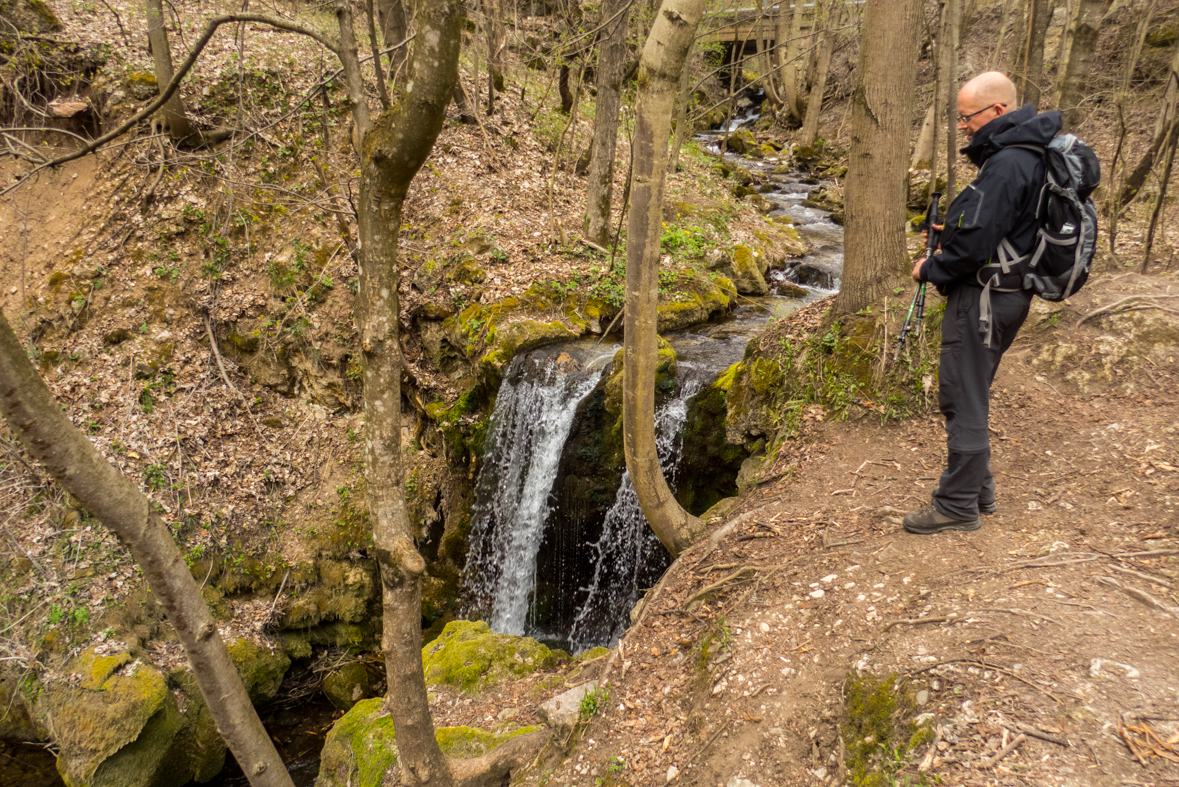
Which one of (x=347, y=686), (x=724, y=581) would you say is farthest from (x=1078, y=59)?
(x=347, y=686)

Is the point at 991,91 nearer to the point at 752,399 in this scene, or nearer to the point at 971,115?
Answer: the point at 971,115

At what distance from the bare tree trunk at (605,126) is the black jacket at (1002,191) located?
6.12m

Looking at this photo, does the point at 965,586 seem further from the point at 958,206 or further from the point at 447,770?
the point at 447,770

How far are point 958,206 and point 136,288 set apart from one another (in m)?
9.87

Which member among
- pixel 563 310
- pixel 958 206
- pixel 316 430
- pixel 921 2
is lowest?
pixel 316 430

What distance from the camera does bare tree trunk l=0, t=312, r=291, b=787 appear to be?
1844mm

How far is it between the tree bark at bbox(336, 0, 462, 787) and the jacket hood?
8.15 ft

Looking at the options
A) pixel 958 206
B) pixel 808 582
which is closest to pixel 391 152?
pixel 958 206

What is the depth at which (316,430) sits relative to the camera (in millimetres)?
8633

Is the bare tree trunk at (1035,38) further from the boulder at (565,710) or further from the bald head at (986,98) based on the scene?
the boulder at (565,710)

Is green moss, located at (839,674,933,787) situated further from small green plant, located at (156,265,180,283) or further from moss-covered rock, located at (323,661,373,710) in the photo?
small green plant, located at (156,265,180,283)

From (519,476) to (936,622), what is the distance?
16.9 feet

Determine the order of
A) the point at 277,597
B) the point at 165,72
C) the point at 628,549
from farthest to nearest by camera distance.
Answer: the point at 165,72 < the point at 277,597 < the point at 628,549

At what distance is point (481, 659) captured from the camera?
4992 mm
